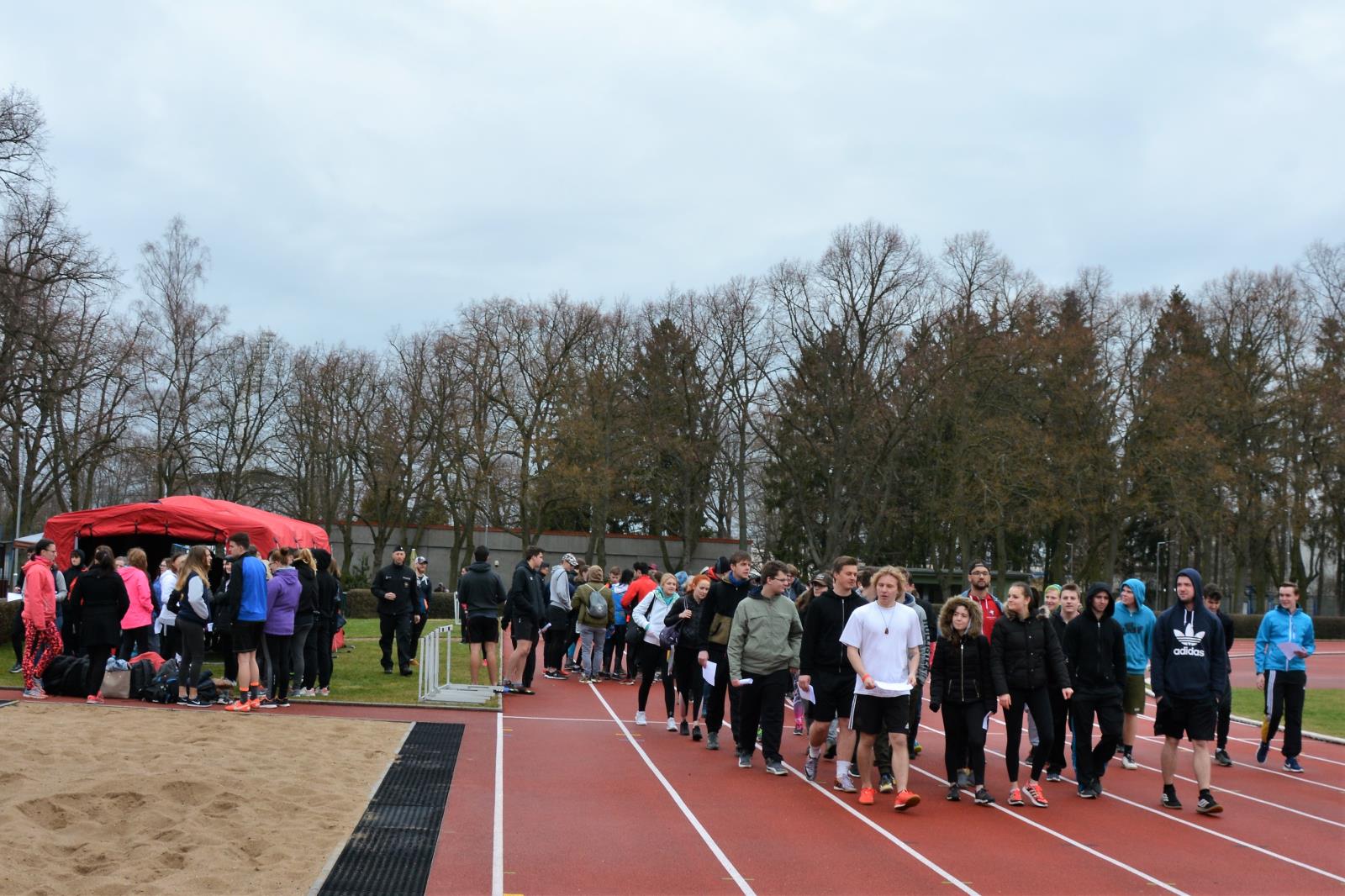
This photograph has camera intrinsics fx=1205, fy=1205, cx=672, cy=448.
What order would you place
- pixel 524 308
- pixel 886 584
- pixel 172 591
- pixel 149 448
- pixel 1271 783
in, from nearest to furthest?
pixel 886 584, pixel 1271 783, pixel 172 591, pixel 149 448, pixel 524 308

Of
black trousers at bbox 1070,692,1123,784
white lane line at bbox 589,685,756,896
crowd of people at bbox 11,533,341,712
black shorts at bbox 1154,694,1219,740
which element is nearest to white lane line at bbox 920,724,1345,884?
black trousers at bbox 1070,692,1123,784

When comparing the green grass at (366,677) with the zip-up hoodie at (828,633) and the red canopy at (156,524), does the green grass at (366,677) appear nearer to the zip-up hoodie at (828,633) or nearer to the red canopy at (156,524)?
the red canopy at (156,524)

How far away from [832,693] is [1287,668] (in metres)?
5.68

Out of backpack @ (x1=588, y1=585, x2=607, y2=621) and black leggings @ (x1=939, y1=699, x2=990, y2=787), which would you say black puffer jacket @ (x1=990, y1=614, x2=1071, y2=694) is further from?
backpack @ (x1=588, y1=585, x2=607, y2=621)

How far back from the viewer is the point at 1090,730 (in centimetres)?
1043

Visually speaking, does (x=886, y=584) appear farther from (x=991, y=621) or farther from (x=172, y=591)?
(x=172, y=591)

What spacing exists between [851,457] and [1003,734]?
107ft

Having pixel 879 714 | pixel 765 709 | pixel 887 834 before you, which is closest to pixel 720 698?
pixel 765 709

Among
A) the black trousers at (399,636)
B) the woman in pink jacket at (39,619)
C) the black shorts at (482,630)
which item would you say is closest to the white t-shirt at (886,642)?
the black shorts at (482,630)

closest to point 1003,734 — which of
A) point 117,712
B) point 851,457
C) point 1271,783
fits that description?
point 1271,783

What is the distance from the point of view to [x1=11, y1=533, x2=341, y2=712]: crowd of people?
43.6 feet

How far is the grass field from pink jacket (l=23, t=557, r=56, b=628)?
14.4 meters

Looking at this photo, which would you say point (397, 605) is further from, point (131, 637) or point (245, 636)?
point (245, 636)

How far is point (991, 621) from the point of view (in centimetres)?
1066
